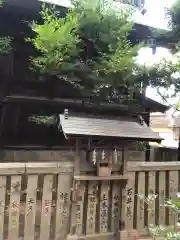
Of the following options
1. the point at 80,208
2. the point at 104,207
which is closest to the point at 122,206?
the point at 104,207

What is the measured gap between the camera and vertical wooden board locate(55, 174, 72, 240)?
4.46 m

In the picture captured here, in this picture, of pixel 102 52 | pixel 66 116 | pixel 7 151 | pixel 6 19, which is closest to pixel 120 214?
pixel 66 116

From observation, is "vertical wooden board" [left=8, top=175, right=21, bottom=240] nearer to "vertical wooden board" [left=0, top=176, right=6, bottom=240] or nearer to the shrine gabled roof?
"vertical wooden board" [left=0, top=176, right=6, bottom=240]

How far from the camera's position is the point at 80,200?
456 cm

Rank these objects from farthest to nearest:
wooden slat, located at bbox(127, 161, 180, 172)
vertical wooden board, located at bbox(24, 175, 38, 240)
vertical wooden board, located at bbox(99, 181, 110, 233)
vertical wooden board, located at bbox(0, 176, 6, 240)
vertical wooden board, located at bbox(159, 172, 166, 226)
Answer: vertical wooden board, located at bbox(159, 172, 166, 226) → wooden slat, located at bbox(127, 161, 180, 172) → vertical wooden board, located at bbox(99, 181, 110, 233) → vertical wooden board, located at bbox(24, 175, 38, 240) → vertical wooden board, located at bbox(0, 176, 6, 240)

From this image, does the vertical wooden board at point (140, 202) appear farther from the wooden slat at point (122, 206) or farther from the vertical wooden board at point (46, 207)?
the vertical wooden board at point (46, 207)

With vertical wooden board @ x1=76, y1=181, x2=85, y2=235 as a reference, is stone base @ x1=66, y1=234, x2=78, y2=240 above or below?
below

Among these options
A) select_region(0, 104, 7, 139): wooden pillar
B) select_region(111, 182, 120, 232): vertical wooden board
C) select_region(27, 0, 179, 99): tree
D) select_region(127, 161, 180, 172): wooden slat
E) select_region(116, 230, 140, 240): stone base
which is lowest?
select_region(116, 230, 140, 240): stone base

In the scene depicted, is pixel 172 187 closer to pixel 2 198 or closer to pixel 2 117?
pixel 2 198

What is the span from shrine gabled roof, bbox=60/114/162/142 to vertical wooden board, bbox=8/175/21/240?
0.92 metres

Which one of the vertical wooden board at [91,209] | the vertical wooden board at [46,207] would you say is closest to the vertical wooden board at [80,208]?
the vertical wooden board at [91,209]

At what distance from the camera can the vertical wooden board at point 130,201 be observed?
487 cm

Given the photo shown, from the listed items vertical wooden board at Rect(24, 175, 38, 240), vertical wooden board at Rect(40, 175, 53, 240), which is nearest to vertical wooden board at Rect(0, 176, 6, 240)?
vertical wooden board at Rect(24, 175, 38, 240)

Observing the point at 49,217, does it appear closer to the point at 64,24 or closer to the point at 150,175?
the point at 150,175
